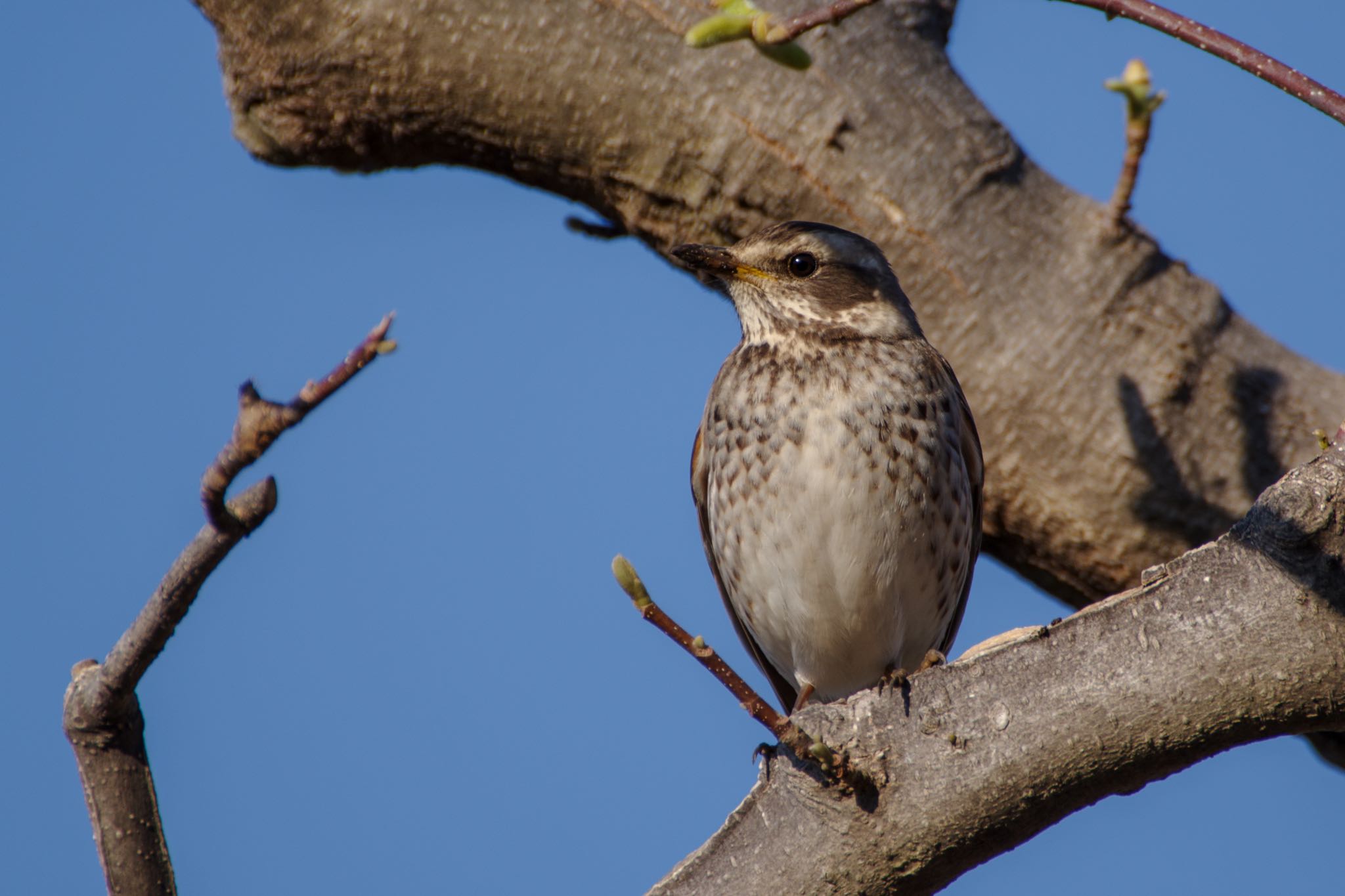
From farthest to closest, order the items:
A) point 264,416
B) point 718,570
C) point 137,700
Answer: point 718,570 < point 137,700 < point 264,416

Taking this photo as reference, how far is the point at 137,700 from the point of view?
308cm

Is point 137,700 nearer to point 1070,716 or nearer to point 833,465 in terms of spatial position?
point 1070,716

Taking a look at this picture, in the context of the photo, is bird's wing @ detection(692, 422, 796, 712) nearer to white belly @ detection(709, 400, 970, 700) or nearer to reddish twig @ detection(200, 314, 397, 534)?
white belly @ detection(709, 400, 970, 700)

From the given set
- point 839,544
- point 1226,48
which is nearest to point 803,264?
point 839,544

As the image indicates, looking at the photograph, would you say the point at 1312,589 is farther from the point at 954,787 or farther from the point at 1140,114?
the point at 1140,114

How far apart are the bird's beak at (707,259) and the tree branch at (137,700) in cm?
318

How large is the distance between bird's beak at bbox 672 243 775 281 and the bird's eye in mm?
97

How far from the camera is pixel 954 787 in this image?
319cm

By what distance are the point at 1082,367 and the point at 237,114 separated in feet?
12.2

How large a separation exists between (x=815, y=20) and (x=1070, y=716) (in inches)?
63.4

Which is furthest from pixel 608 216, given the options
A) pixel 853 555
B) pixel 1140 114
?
pixel 1140 114

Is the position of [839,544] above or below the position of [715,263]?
below

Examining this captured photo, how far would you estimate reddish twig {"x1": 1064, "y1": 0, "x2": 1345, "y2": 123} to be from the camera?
2400mm

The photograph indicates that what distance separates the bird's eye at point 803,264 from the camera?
19.0 feet
